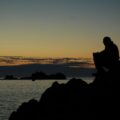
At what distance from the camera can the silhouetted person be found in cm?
2558

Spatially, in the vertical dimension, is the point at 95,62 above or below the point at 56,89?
above

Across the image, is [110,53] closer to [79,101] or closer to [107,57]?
[107,57]

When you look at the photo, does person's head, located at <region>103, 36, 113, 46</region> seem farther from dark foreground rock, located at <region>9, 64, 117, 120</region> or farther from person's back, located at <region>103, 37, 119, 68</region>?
dark foreground rock, located at <region>9, 64, 117, 120</region>

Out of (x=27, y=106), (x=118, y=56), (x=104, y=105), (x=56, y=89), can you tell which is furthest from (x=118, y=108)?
(x=27, y=106)

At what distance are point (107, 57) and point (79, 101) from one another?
341 centimetres

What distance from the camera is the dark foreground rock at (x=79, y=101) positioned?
23969mm

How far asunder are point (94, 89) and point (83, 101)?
3.52 feet

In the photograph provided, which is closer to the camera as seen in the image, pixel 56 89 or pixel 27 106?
pixel 56 89

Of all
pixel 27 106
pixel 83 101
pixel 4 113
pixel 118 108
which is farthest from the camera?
pixel 4 113

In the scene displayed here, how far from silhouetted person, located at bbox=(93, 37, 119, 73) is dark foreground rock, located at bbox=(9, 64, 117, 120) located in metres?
0.40

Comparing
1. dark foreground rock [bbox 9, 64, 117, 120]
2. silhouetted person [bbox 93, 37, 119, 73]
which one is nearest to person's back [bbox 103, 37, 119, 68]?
silhouetted person [bbox 93, 37, 119, 73]

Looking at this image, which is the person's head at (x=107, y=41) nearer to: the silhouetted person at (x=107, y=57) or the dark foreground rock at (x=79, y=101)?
the silhouetted person at (x=107, y=57)

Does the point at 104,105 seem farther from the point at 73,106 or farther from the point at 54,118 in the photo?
the point at 54,118

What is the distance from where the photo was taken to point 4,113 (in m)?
62.8
